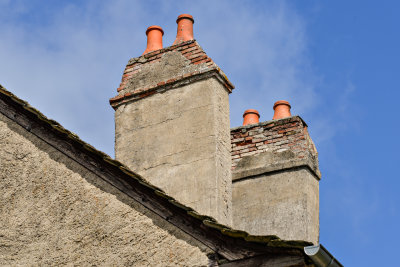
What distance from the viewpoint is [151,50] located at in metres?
10.6

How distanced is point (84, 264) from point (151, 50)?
4.21 m

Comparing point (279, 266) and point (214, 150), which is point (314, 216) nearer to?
point (214, 150)

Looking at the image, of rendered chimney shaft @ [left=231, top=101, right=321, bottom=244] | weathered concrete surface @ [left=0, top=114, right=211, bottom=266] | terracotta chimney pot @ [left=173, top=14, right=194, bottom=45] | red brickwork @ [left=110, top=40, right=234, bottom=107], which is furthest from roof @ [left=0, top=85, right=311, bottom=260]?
rendered chimney shaft @ [left=231, top=101, right=321, bottom=244]

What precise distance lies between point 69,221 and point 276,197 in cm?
356

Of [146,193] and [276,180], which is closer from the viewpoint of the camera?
[146,193]

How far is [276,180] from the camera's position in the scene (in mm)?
10211

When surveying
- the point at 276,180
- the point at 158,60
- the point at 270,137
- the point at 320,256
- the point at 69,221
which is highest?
the point at 158,60

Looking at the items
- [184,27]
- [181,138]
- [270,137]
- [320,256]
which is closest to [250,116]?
[270,137]

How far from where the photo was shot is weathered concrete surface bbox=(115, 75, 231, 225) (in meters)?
9.01

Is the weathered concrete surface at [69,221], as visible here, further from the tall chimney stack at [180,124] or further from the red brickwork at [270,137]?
the red brickwork at [270,137]

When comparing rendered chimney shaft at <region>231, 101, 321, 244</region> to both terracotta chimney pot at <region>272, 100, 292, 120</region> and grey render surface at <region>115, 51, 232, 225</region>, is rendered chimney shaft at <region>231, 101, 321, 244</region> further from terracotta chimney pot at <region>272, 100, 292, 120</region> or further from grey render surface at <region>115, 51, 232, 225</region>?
grey render surface at <region>115, 51, 232, 225</region>

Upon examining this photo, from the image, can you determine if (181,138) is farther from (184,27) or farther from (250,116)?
(250,116)

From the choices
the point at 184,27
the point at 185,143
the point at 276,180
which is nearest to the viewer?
the point at 185,143

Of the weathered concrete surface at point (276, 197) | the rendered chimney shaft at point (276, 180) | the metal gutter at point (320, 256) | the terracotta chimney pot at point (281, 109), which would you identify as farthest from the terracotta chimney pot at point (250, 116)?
the metal gutter at point (320, 256)
